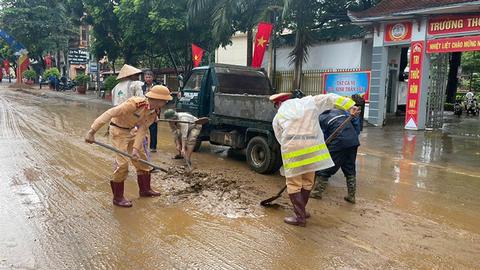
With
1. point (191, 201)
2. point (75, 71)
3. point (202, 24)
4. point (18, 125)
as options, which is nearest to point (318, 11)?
point (202, 24)

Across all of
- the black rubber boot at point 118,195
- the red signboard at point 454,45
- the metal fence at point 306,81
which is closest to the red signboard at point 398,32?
the red signboard at point 454,45

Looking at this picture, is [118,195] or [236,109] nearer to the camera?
[118,195]

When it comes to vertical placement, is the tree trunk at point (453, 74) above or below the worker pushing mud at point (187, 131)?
above

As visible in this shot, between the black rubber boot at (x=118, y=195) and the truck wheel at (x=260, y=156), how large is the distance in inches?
104

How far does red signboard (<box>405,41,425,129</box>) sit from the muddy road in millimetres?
6230

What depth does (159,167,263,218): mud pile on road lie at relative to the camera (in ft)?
17.0

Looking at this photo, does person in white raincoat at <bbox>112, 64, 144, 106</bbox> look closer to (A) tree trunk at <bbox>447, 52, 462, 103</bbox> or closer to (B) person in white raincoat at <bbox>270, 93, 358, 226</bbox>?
(B) person in white raincoat at <bbox>270, 93, 358, 226</bbox>

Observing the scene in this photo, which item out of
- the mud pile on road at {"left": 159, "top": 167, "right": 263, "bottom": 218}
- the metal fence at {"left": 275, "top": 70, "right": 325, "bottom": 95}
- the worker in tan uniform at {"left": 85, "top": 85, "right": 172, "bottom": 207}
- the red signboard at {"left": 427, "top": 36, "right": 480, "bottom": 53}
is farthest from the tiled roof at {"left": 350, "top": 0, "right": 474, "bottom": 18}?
the worker in tan uniform at {"left": 85, "top": 85, "right": 172, "bottom": 207}

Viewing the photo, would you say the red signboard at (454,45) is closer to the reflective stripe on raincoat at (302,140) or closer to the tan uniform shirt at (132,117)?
the reflective stripe on raincoat at (302,140)

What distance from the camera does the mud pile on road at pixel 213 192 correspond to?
5.19 m

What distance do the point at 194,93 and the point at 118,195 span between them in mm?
4214

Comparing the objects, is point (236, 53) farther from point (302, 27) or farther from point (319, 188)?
point (319, 188)

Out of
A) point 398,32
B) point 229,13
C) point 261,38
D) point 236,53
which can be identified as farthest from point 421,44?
point 236,53

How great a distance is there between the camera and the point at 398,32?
1445cm
